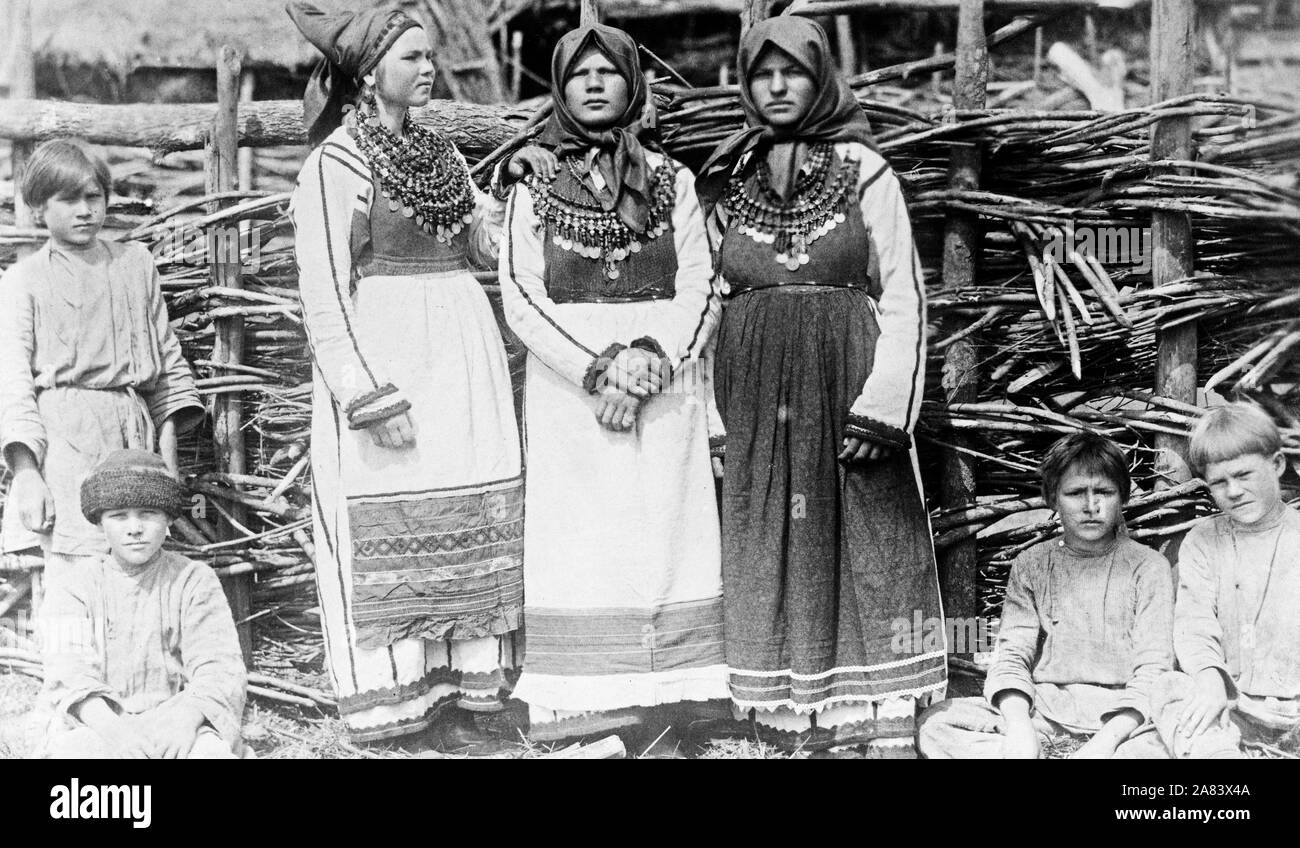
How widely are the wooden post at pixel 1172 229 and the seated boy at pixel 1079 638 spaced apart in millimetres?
331

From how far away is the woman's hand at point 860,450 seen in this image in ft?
11.6

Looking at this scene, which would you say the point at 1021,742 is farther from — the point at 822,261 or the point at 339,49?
the point at 339,49

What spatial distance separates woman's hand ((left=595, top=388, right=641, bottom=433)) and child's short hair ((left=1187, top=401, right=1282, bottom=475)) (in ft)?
4.76

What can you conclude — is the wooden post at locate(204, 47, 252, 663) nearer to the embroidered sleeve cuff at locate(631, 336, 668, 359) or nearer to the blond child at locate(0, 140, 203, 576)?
the blond child at locate(0, 140, 203, 576)

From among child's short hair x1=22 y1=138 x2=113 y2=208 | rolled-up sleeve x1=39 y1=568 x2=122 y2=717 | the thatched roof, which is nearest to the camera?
rolled-up sleeve x1=39 y1=568 x2=122 y2=717

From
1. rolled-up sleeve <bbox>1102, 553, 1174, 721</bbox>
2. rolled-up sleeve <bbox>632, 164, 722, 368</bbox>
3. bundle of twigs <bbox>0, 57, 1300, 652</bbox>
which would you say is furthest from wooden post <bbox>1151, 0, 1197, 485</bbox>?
rolled-up sleeve <bbox>632, 164, 722, 368</bbox>

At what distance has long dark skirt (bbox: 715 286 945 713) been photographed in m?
3.55

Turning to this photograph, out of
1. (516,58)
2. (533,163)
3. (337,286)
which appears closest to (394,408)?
(337,286)

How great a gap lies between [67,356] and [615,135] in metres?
1.55

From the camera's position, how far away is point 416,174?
3.58m

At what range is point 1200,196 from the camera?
3820 mm

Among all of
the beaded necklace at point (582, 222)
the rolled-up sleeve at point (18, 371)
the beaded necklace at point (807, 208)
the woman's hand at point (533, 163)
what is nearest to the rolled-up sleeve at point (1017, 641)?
the beaded necklace at point (807, 208)
